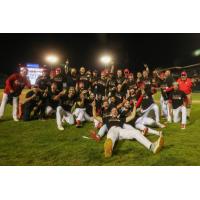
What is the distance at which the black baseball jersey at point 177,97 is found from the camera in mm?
4879

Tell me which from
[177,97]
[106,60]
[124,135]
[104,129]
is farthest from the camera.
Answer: [177,97]

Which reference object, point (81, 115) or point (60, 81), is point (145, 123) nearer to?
point (81, 115)

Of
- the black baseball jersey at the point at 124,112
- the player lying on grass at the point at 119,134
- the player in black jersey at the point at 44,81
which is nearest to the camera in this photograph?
the player lying on grass at the point at 119,134

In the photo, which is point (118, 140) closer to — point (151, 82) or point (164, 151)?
point (164, 151)

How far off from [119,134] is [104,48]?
61.6 inches

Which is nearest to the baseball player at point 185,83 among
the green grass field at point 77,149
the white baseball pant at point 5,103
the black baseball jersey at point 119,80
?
the green grass field at point 77,149

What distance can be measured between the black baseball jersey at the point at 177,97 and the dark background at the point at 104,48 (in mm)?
592

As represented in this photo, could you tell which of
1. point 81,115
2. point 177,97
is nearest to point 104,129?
point 81,115

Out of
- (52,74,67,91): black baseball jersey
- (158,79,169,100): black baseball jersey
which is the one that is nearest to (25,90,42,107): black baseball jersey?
(52,74,67,91): black baseball jersey

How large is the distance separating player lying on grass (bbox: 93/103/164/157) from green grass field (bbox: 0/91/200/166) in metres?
0.08

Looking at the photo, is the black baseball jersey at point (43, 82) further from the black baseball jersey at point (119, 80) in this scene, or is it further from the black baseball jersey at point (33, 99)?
the black baseball jersey at point (119, 80)

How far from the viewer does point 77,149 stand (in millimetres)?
3654
